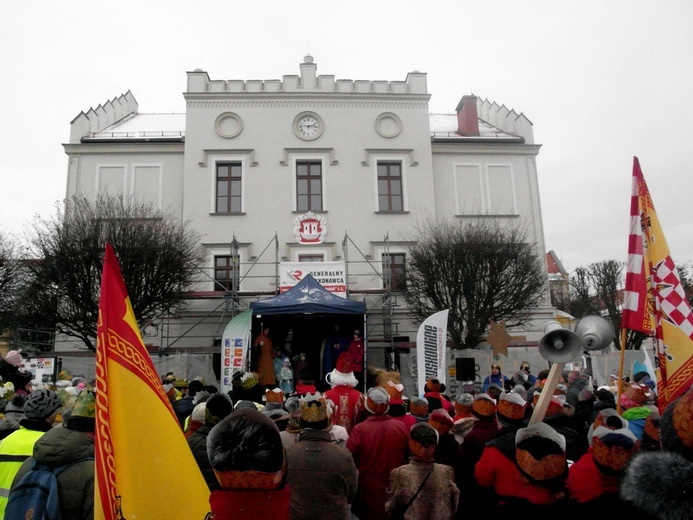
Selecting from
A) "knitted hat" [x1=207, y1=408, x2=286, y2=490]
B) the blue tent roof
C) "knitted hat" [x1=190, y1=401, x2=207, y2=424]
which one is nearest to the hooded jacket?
"knitted hat" [x1=207, y1=408, x2=286, y2=490]

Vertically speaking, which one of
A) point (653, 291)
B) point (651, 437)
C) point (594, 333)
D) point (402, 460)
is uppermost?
point (653, 291)

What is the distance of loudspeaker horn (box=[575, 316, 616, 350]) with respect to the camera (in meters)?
5.14

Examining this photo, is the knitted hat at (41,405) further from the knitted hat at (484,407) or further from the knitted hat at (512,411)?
the knitted hat at (484,407)

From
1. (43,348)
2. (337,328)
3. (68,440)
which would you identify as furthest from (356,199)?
(68,440)

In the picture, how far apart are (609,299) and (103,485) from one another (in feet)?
146

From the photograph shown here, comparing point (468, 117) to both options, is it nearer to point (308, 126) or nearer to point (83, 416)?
point (308, 126)

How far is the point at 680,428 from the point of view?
7.13ft

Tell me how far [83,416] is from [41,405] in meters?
0.65

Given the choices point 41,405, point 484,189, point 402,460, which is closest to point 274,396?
point 402,460

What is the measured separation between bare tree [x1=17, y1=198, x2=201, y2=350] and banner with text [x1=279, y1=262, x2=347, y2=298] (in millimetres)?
3683

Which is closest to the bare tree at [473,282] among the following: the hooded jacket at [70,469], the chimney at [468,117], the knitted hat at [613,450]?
the chimney at [468,117]

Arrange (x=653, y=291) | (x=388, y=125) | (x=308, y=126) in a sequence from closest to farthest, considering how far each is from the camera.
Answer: (x=653, y=291)
(x=308, y=126)
(x=388, y=125)

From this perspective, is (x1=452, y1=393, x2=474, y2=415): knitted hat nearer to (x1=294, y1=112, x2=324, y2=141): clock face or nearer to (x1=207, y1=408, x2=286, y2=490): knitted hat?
(x1=207, y1=408, x2=286, y2=490): knitted hat

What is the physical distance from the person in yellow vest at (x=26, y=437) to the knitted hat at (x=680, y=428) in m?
3.57
